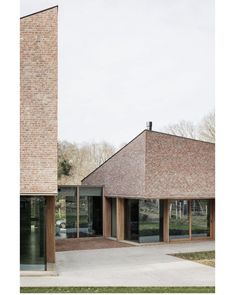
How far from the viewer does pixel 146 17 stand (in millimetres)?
37281

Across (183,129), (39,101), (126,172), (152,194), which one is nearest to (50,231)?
(39,101)

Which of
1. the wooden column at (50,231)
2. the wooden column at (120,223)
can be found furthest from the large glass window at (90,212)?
the wooden column at (50,231)

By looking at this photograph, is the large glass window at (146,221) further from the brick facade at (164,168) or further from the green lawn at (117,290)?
the green lawn at (117,290)

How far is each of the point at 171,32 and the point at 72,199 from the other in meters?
22.8

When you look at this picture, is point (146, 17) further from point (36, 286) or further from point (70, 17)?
point (36, 286)

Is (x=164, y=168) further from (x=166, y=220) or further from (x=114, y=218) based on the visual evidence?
(x=114, y=218)

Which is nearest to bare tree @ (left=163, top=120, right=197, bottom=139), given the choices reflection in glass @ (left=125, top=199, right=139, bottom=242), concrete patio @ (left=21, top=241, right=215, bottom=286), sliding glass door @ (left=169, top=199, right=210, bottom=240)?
sliding glass door @ (left=169, top=199, right=210, bottom=240)

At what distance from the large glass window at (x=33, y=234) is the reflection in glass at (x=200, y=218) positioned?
851 cm

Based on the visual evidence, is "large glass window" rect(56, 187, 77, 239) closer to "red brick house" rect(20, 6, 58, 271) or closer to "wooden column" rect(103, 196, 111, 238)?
Answer: "wooden column" rect(103, 196, 111, 238)

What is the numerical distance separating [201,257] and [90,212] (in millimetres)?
7145

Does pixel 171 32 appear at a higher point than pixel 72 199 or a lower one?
higher

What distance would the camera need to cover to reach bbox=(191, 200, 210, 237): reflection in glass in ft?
61.2
